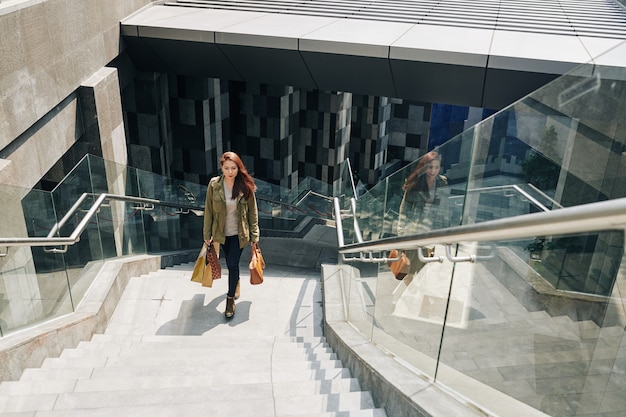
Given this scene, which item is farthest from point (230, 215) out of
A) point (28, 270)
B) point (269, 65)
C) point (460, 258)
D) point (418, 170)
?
point (269, 65)

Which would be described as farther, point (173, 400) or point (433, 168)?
point (433, 168)

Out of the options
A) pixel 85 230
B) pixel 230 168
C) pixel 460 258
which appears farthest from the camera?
pixel 85 230

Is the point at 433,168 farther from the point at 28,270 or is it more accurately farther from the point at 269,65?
the point at 269,65

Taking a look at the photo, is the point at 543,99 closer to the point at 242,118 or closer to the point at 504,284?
the point at 504,284

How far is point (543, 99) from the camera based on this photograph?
9.26 feet

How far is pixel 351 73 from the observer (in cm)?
787

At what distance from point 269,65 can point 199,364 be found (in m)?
5.22

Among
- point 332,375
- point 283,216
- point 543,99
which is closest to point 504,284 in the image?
point 543,99

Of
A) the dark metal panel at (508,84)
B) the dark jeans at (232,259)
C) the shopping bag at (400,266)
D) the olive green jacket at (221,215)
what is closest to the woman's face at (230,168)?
the olive green jacket at (221,215)

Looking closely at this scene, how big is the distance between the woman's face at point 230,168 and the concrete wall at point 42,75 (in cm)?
186

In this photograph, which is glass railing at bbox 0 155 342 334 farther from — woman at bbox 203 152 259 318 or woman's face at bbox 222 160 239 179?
woman's face at bbox 222 160 239 179

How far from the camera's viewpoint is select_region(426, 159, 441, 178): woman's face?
3.64 m

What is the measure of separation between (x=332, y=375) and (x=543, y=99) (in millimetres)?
2422

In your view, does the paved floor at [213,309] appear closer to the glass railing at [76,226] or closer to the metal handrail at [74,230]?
the glass railing at [76,226]
